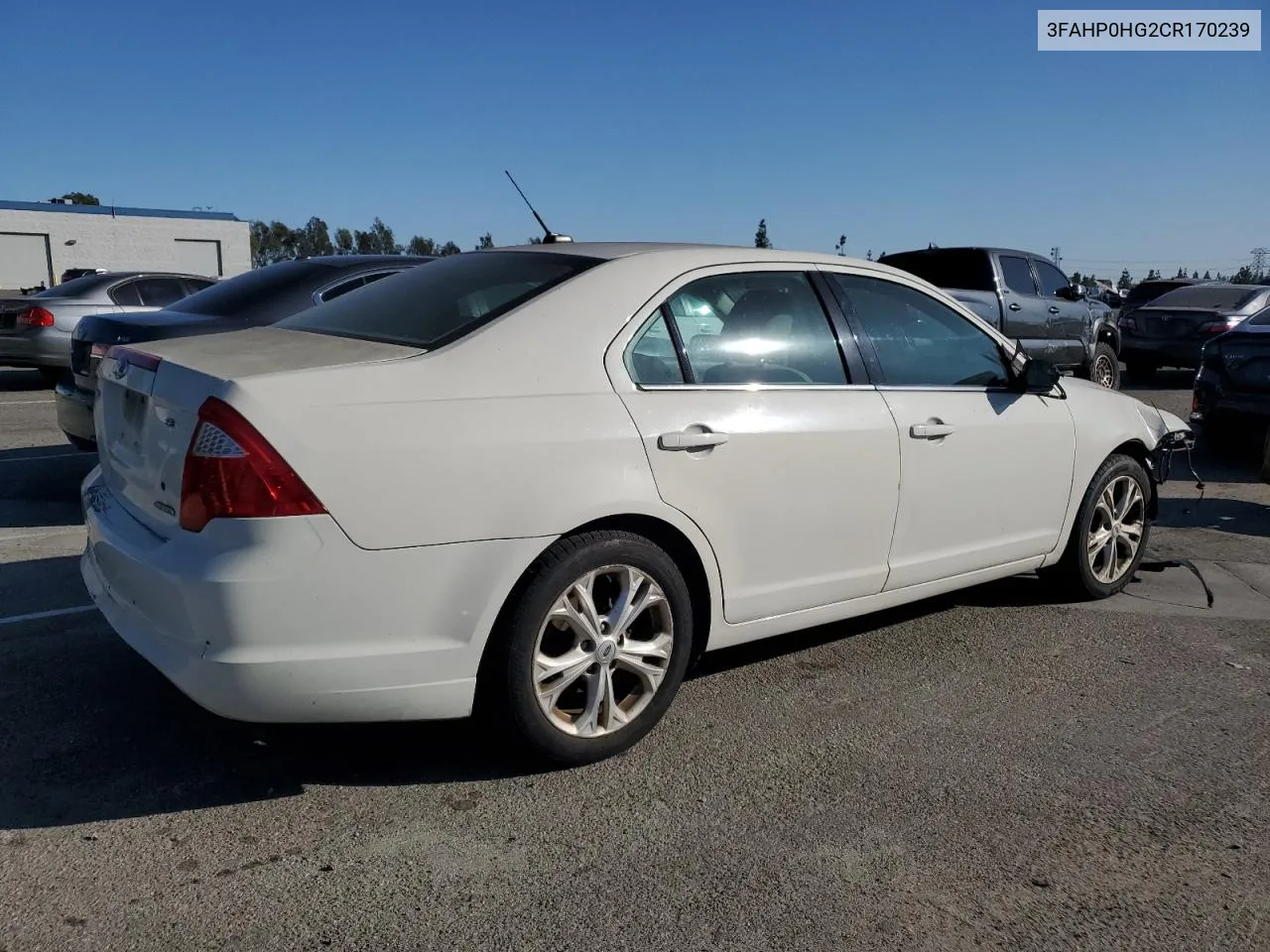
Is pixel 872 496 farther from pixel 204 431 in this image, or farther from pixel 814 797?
pixel 204 431

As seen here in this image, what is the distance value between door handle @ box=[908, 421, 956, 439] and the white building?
50.3 m

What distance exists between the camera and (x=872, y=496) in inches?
162

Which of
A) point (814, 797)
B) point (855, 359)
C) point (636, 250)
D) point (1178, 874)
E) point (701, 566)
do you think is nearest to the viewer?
point (1178, 874)

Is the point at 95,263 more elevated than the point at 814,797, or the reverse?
the point at 95,263

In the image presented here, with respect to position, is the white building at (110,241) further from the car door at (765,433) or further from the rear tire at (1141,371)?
the car door at (765,433)

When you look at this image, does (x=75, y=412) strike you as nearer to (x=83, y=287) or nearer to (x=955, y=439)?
(x=955, y=439)

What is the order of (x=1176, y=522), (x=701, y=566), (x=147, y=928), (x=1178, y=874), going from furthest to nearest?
(x=1176, y=522) < (x=701, y=566) < (x=1178, y=874) < (x=147, y=928)

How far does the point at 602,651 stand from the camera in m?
3.40

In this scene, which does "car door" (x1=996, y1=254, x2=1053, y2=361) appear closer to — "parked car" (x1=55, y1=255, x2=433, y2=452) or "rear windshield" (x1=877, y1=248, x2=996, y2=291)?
"rear windshield" (x1=877, y1=248, x2=996, y2=291)

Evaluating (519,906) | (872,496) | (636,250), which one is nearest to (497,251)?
(636,250)

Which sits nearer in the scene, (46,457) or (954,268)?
(46,457)

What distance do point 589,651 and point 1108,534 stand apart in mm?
3113

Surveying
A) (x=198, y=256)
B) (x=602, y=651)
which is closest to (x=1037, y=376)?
(x=602, y=651)

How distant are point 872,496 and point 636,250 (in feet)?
4.13
